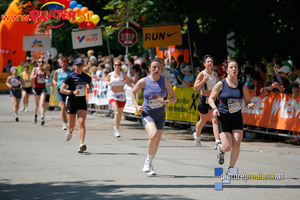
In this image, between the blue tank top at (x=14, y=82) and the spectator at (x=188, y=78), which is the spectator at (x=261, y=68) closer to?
the spectator at (x=188, y=78)

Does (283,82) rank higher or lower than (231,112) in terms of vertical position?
higher

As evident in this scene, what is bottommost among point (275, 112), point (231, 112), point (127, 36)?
point (275, 112)

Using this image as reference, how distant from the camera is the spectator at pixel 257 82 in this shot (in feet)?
39.7

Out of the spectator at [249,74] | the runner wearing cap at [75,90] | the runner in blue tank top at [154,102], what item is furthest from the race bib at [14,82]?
the runner in blue tank top at [154,102]

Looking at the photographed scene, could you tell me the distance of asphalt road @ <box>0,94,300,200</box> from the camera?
612 cm

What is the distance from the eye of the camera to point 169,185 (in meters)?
6.59

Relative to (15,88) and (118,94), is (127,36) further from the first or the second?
(118,94)

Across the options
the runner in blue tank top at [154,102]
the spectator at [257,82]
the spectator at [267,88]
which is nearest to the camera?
the runner in blue tank top at [154,102]

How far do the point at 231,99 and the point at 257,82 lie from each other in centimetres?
542

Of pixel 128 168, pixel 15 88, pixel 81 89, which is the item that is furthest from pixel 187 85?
pixel 15 88

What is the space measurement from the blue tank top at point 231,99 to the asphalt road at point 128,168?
3.62 feet

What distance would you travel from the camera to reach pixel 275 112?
11484mm

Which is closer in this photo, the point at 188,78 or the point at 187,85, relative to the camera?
the point at 187,85

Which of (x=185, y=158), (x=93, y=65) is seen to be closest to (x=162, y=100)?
(x=185, y=158)
